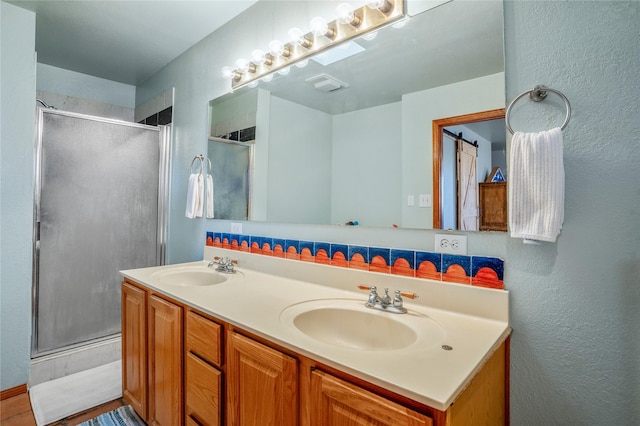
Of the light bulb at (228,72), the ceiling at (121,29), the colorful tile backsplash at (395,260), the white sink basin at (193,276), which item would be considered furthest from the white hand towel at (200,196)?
the ceiling at (121,29)

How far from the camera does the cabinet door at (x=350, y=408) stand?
2.13 feet

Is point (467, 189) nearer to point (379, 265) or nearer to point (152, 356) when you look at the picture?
point (379, 265)

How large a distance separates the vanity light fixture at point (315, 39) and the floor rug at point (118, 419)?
195 cm

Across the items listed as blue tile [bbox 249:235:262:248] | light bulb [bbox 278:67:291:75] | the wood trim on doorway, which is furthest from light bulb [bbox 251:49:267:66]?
the wood trim on doorway

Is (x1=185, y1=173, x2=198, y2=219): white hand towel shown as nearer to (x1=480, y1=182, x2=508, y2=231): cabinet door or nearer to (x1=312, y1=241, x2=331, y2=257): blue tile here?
(x1=312, y1=241, x2=331, y2=257): blue tile

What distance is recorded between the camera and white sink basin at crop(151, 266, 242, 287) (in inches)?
68.2

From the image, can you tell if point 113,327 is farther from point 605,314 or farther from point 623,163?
point 623,163

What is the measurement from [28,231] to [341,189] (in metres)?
2.01

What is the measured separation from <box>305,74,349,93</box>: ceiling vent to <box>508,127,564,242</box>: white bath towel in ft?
2.67

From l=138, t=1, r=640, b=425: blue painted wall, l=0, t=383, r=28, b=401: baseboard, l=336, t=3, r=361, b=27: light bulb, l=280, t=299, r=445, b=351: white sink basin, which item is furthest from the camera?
l=0, t=383, r=28, b=401: baseboard

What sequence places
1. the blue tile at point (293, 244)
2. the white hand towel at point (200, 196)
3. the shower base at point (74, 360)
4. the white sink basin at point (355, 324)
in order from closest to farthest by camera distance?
the white sink basin at point (355, 324) < the blue tile at point (293, 244) < the shower base at point (74, 360) < the white hand towel at point (200, 196)

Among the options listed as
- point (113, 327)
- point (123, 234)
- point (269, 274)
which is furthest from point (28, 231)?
point (269, 274)

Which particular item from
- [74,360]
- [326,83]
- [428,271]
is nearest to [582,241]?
[428,271]

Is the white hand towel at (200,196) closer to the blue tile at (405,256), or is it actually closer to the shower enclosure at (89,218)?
the shower enclosure at (89,218)
